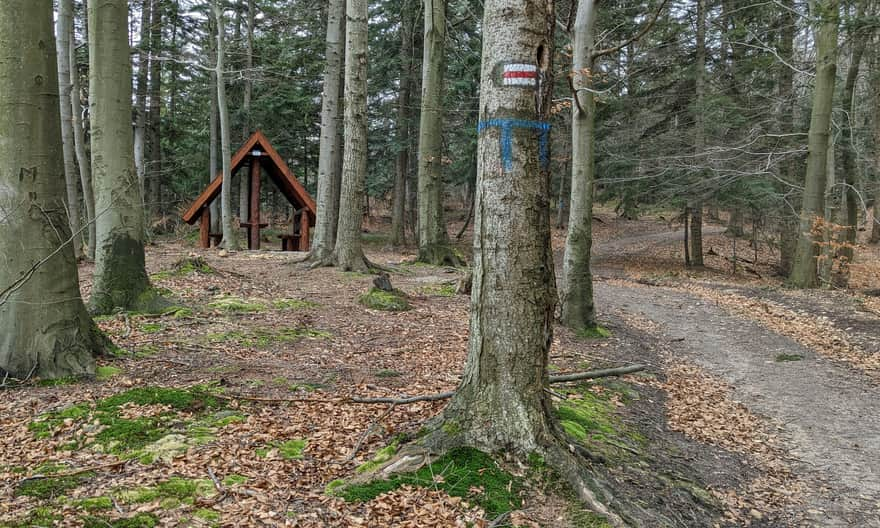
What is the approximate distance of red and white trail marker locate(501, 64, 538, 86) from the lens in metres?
3.26

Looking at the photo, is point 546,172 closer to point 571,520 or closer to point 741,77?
point 571,520

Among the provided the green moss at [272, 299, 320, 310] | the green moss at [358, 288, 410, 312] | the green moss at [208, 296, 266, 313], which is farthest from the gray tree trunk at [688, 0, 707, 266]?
the green moss at [208, 296, 266, 313]

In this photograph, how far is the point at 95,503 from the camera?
2967mm

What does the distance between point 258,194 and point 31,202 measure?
13434 mm

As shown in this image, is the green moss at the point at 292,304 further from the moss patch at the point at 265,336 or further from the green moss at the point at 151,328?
the green moss at the point at 151,328

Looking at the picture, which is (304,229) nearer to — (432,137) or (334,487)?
(432,137)

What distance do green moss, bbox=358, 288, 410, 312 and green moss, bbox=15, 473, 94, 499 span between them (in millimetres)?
5876

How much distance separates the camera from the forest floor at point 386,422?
3.11 metres

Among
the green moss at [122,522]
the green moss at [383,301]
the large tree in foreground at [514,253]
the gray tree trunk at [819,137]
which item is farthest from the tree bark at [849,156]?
the green moss at [122,522]

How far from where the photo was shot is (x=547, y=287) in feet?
11.1

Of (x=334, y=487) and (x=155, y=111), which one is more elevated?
(x=155, y=111)

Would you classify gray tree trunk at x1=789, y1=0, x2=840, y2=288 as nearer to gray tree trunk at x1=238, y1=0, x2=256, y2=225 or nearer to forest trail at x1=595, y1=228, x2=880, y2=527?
forest trail at x1=595, y1=228, x2=880, y2=527

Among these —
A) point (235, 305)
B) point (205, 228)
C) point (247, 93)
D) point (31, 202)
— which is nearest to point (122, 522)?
point (31, 202)

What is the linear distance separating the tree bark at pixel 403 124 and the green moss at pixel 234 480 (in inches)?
769
